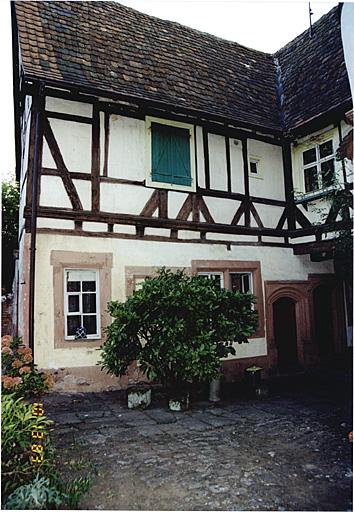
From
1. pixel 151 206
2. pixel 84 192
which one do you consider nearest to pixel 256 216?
pixel 151 206

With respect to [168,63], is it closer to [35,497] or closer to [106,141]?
[106,141]

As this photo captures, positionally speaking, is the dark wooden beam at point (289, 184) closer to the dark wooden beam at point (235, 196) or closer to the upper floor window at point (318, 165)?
the dark wooden beam at point (235, 196)

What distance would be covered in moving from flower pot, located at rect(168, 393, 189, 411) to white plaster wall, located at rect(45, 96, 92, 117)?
5.47 meters

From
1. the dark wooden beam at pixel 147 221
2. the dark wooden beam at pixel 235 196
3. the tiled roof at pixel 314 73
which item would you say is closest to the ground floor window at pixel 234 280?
the dark wooden beam at pixel 147 221

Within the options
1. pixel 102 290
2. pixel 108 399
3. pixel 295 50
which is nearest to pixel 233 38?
pixel 295 50

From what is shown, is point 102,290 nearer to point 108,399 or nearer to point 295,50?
point 108,399

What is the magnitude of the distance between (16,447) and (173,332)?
287 centimetres

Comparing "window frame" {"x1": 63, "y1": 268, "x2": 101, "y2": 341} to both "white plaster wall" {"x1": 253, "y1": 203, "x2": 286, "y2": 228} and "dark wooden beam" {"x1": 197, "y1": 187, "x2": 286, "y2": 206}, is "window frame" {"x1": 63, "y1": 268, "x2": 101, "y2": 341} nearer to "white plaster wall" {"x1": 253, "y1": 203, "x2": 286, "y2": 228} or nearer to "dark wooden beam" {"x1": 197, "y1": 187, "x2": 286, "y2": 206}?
"dark wooden beam" {"x1": 197, "y1": 187, "x2": 286, "y2": 206}

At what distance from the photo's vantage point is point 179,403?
22.3ft

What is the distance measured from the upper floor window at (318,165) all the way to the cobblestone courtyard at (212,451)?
4.63m

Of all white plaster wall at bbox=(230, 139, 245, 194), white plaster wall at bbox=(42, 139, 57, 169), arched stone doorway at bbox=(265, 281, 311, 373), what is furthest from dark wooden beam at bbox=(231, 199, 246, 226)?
white plaster wall at bbox=(42, 139, 57, 169)

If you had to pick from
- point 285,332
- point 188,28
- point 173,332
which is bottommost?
point 285,332

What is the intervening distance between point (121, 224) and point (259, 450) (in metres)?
4.81

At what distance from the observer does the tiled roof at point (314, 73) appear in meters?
9.20
